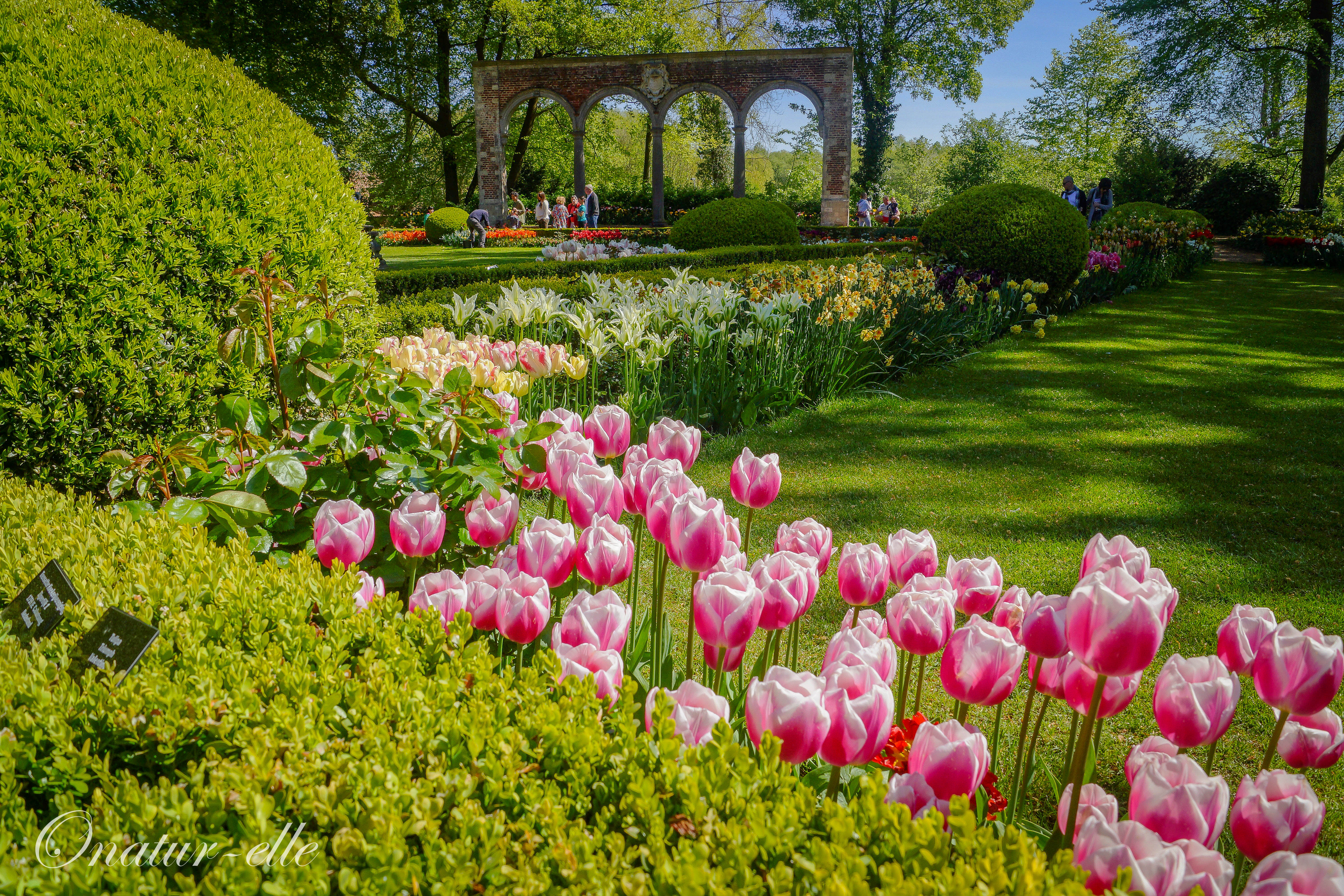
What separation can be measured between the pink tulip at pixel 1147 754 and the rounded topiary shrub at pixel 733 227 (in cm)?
1473

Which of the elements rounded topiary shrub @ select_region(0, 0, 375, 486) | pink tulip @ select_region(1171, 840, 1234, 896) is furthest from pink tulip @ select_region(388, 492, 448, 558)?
rounded topiary shrub @ select_region(0, 0, 375, 486)

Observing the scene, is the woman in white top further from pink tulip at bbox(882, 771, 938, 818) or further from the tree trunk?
pink tulip at bbox(882, 771, 938, 818)

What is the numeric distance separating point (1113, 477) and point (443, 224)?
23.3 metres

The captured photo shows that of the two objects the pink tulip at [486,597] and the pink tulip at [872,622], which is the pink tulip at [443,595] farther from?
the pink tulip at [872,622]

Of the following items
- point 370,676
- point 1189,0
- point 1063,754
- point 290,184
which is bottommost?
point 1063,754

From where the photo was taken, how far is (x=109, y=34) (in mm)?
2928

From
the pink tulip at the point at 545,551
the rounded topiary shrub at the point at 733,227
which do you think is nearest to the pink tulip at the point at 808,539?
the pink tulip at the point at 545,551

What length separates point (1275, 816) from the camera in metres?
0.96

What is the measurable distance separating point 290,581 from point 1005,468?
15.4 feet

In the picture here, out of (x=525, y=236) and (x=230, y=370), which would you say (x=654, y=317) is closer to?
(x=230, y=370)

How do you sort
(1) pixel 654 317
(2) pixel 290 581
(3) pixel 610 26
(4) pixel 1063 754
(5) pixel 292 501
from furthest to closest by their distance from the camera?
(3) pixel 610 26 < (1) pixel 654 317 < (4) pixel 1063 754 < (5) pixel 292 501 < (2) pixel 290 581

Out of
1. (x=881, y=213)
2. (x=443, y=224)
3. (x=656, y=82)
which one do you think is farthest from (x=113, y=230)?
(x=881, y=213)

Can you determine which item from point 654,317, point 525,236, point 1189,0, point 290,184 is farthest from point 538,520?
point 1189,0

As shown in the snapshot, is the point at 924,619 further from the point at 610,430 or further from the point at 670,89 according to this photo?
the point at 670,89
